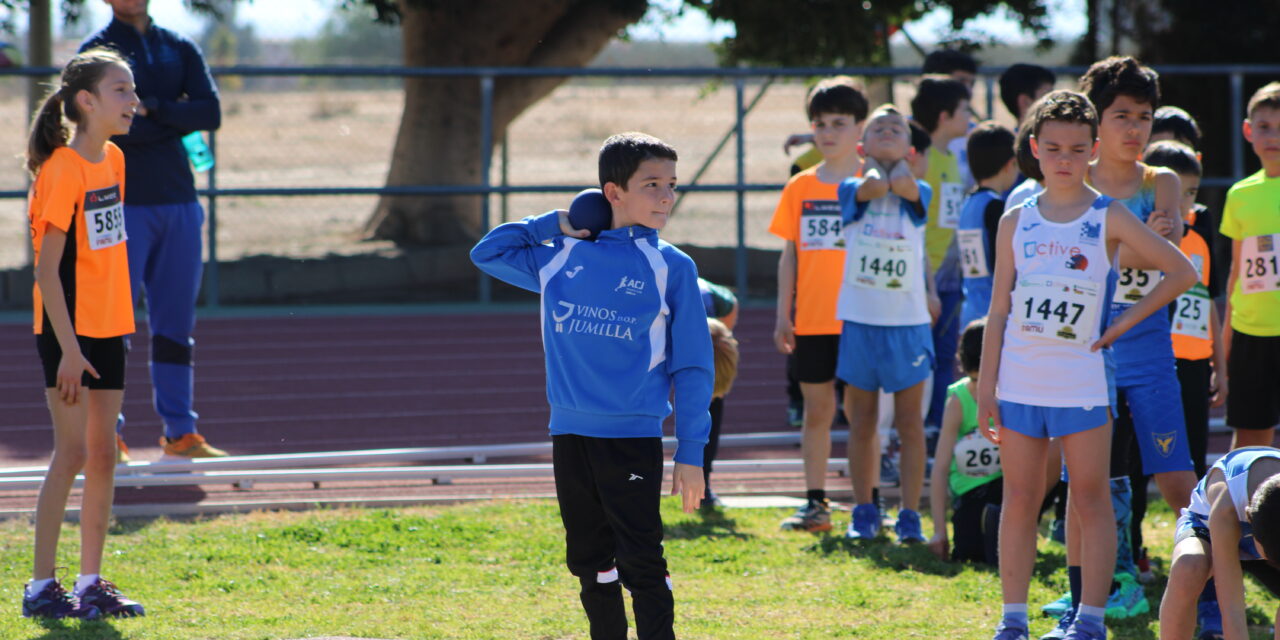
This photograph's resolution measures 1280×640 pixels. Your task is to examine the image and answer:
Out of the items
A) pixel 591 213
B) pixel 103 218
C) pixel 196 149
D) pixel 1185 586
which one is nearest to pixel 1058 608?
pixel 1185 586

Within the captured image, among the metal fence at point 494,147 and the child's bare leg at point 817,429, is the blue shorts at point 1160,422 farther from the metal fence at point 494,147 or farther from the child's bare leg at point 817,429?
the metal fence at point 494,147

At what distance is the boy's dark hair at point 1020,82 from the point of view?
6.88 m

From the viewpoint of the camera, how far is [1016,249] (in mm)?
4324

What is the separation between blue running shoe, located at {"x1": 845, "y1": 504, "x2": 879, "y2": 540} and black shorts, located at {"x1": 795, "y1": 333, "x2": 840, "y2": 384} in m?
0.55

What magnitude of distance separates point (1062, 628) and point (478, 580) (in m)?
2.01

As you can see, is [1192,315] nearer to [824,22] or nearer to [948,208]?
[948,208]

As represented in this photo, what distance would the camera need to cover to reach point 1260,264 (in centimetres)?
524

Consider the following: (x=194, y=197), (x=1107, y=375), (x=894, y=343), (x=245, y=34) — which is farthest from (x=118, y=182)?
(x=245, y=34)

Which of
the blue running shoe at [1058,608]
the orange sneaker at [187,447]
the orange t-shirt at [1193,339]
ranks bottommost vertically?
the blue running shoe at [1058,608]

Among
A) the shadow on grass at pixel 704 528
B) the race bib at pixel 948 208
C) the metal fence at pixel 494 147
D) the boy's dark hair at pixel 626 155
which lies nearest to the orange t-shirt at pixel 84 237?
the boy's dark hair at pixel 626 155

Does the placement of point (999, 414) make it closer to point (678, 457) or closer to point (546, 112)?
point (678, 457)

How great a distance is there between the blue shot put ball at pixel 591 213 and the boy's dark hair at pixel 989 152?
255cm

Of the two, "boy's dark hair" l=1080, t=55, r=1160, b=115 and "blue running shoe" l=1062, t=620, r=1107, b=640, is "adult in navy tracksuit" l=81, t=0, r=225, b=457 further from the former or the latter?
"blue running shoe" l=1062, t=620, r=1107, b=640

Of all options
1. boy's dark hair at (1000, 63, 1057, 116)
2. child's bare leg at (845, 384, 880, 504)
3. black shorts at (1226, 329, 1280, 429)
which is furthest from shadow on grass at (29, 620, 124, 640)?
boy's dark hair at (1000, 63, 1057, 116)
